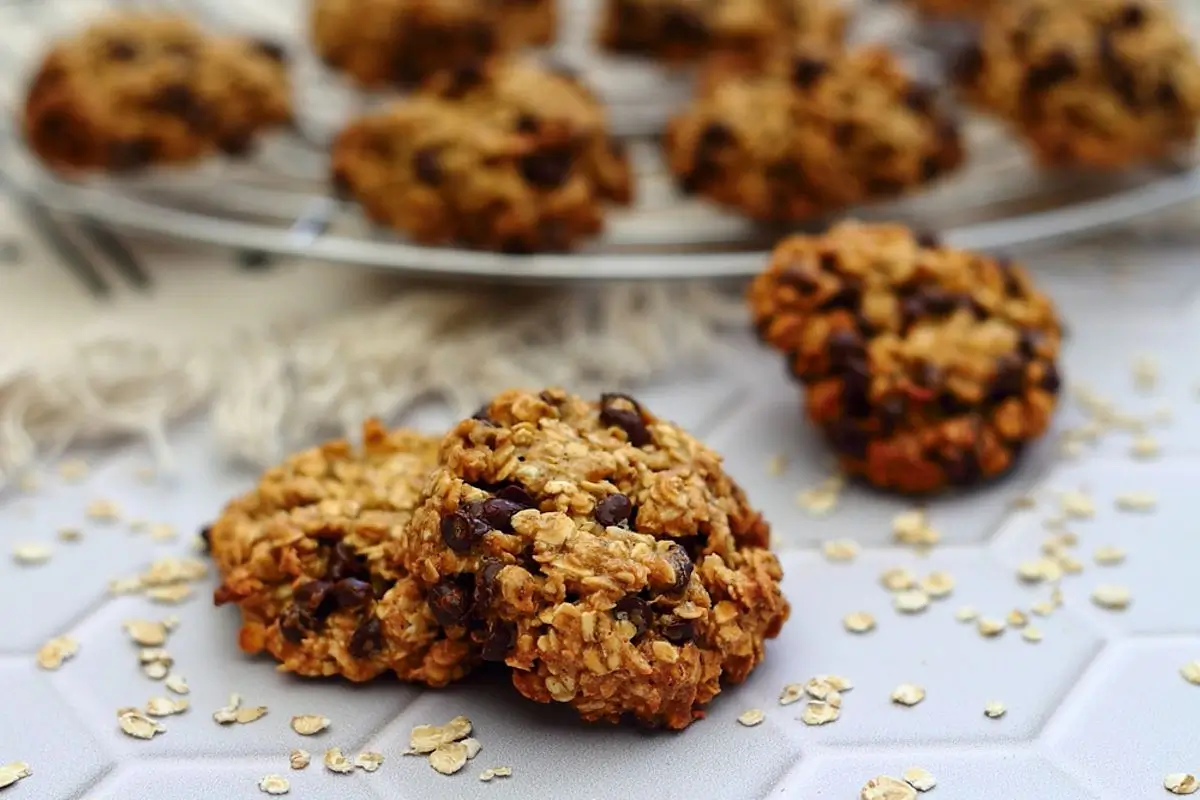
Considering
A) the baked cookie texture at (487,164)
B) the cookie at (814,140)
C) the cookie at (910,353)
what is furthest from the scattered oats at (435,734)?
the cookie at (814,140)

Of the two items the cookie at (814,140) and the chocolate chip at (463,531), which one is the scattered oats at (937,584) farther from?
the cookie at (814,140)

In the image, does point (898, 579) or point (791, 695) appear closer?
point (791, 695)

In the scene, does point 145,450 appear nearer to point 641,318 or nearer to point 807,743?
point 641,318

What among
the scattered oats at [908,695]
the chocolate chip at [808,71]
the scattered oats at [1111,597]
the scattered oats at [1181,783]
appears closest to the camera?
the scattered oats at [1181,783]

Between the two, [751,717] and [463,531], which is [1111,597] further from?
[463,531]

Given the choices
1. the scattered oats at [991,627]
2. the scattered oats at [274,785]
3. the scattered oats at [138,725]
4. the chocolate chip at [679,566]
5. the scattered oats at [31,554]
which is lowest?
the scattered oats at [991,627]

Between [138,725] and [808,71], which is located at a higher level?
[808,71]

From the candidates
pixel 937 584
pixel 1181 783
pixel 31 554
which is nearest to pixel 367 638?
pixel 31 554
